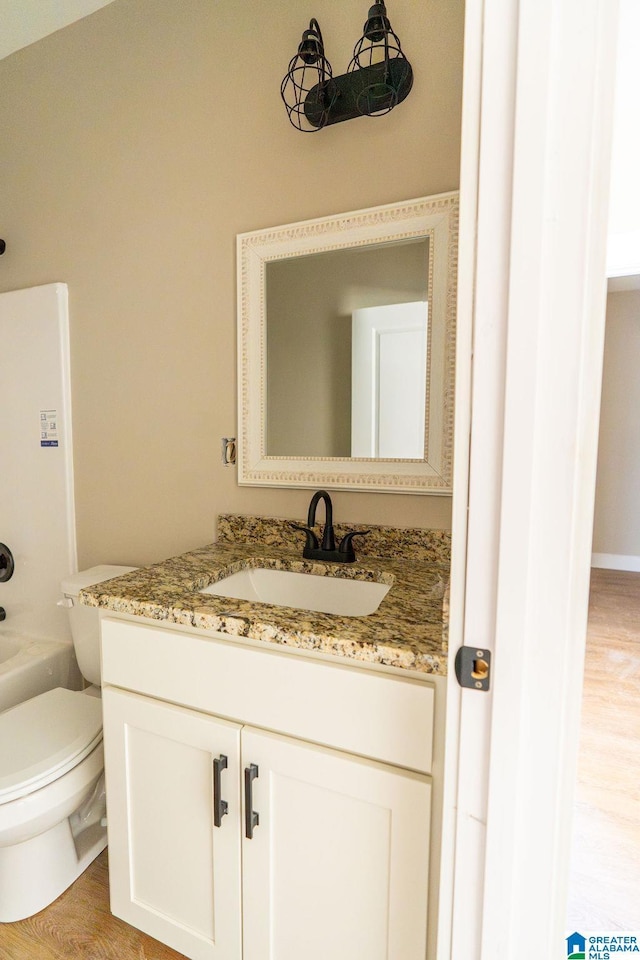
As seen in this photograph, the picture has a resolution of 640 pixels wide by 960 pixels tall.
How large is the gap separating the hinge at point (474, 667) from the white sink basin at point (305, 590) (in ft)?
1.95

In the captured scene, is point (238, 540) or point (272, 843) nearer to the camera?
point (272, 843)

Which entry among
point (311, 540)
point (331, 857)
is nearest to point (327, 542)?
point (311, 540)

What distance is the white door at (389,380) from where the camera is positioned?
1.34m

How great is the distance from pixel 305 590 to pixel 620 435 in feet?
6.07

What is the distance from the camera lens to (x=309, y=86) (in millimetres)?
1398

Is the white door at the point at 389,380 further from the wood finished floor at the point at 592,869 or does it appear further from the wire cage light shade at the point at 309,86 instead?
the wood finished floor at the point at 592,869

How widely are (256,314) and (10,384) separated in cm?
113

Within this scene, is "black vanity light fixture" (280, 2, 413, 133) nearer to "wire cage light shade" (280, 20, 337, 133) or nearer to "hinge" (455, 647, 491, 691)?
"wire cage light shade" (280, 20, 337, 133)

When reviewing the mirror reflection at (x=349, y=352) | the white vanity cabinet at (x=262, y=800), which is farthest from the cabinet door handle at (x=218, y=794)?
the mirror reflection at (x=349, y=352)

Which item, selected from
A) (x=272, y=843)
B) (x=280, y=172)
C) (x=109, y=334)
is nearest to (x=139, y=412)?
(x=109, y=334)

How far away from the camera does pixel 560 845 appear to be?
2.12ft

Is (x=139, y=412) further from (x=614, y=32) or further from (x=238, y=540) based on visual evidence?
(x=614, y=32)
